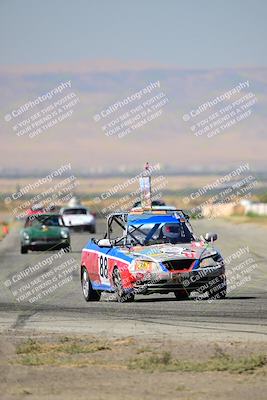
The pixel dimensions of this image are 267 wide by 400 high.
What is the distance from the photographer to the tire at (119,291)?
20.6m

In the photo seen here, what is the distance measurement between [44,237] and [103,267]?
861 inches

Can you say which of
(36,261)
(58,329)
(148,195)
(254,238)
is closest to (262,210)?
(254,238)

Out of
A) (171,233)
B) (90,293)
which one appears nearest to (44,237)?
(90,293)

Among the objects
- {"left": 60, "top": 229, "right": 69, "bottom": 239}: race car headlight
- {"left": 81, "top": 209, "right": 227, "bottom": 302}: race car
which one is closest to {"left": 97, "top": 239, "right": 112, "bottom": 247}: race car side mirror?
{"left": 81, "top": 209, "right": 227, "bottom": 302}: race car

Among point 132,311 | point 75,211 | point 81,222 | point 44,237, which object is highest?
point 132,311

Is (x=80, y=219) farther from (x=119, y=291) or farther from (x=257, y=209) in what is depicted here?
(x=257, y=209)

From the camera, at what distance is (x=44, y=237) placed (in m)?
42.9

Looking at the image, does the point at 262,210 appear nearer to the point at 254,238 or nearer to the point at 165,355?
the point at 254,238

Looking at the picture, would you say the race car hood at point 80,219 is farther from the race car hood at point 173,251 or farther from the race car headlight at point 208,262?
the race car headlight at point 208,262

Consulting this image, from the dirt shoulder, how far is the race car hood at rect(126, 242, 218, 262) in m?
5.08

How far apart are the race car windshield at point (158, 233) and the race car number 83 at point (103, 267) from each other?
55 centimetres

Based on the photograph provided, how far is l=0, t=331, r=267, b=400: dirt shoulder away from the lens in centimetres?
1116

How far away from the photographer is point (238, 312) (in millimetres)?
18250

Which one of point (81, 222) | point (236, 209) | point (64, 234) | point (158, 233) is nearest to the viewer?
point (158, 233)
